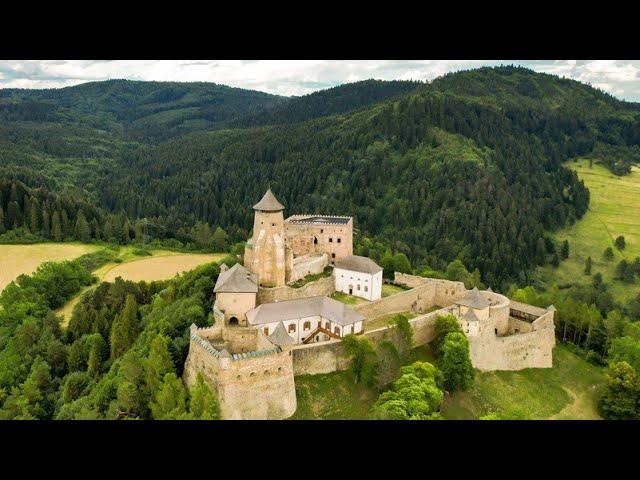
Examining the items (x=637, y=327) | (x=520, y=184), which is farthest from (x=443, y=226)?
(x=637, y=327)

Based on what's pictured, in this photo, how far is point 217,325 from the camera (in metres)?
38.2

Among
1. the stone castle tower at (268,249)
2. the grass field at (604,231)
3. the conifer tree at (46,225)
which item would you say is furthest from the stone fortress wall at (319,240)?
the grass field at (604,231)

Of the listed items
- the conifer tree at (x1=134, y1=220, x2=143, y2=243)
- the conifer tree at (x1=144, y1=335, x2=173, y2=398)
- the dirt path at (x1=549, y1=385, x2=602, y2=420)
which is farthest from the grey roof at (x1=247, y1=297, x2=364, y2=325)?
the conifer tree at (x1=134, y1=220, x2=143, y2=243)

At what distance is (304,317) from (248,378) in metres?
8.43

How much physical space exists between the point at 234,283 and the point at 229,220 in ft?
316

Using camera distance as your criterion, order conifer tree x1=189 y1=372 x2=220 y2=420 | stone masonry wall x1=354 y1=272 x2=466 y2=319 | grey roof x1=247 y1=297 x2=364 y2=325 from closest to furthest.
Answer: conifer tree x1=189 y1=372 x2=220 y2=420
grey roof x1=247 y1=297 x2=364 y2=325
stone masonry wall x1=354 y1=272 x2=466 y2=319

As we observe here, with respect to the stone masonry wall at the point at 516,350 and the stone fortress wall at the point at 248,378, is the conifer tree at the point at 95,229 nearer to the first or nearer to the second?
the stone fortress wall at the point at 248,378

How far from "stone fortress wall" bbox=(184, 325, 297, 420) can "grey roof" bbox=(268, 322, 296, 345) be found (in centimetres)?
42

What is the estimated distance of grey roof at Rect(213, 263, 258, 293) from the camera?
39438 mm

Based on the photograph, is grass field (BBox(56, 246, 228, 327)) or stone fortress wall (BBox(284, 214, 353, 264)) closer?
stone fortress wall (BBox(284, 214, 353, 264))

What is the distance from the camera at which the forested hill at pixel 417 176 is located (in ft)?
382

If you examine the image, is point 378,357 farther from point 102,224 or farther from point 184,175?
point 184,175

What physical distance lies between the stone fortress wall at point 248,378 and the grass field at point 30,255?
174 ft

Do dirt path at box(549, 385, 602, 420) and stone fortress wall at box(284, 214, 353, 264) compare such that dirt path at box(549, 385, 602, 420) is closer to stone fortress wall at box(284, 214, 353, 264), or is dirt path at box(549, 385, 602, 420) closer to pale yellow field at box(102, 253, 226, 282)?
stone fortress wall at box(284, 214, 353, 264)
